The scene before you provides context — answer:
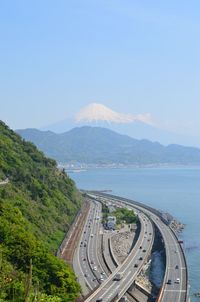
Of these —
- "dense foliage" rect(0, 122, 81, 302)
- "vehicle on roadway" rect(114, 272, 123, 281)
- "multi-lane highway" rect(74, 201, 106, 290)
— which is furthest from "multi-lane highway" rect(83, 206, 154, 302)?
"dense foliage" rect(0, 122, 81, 302)

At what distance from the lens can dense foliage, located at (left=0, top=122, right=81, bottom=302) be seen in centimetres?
3234

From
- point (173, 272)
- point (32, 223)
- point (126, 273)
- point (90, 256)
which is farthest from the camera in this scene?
point (90, 256)

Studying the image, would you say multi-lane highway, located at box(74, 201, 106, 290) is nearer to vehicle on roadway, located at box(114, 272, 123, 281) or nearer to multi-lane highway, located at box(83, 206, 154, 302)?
vehicle on roadway, located at box(114, 272, 123, 281)

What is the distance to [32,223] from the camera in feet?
172

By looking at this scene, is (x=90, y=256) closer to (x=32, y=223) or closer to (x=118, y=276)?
(x=32, y=223)

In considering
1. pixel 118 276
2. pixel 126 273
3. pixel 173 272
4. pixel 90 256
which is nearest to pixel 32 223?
pixel 90 256

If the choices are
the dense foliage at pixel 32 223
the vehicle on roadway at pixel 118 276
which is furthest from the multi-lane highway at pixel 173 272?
the dense foliage at pixel 32 223

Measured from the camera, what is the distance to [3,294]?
87.3ft

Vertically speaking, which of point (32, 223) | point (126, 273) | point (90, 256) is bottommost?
point (126, 273)

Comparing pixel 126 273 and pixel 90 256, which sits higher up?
pixel 90 256

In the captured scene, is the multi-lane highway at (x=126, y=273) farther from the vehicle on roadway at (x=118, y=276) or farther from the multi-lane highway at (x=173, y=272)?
the multi-lane highway at (x=173, y=272)

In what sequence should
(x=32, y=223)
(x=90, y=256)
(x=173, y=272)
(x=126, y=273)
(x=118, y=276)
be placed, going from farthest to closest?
(x=90, y=256) → (x=32, y=223) → (x=173, y=272) → (x=126, y=273) → (x=118, y=276)

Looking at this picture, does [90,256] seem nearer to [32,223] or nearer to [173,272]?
[32,223]

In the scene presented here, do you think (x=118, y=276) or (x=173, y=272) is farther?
(x=173, y=272)
